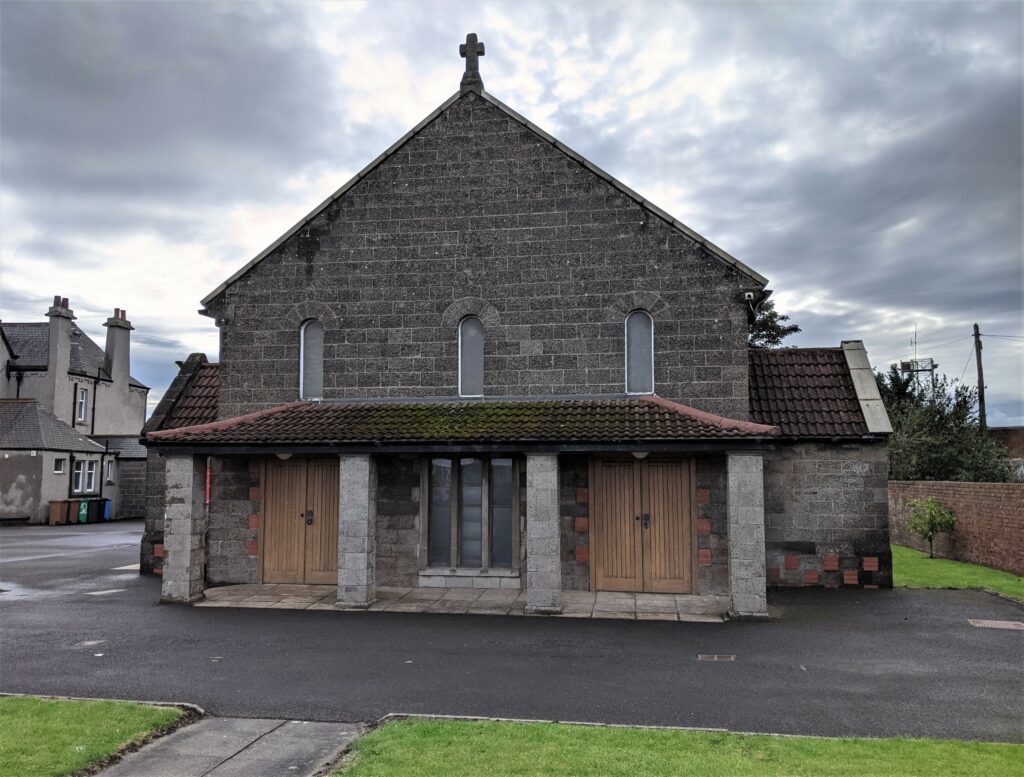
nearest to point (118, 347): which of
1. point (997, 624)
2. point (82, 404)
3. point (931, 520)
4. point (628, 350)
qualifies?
point (82, 404)

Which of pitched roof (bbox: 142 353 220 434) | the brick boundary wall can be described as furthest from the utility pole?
pitched roof (bbox: 142 353 220 434)

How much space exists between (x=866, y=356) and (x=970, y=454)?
12361 millimetres

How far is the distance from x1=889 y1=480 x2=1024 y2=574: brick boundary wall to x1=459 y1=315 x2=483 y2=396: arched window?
1136 cm

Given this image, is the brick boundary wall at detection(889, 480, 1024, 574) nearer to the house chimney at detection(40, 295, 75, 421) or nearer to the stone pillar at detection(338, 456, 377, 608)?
the stone pillar at detection(338, 456, 377, 608)

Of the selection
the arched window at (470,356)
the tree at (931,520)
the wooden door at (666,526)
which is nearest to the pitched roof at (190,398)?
the arched window at (470,356)

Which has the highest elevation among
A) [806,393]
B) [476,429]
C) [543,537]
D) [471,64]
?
[471,64]

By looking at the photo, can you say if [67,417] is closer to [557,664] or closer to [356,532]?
[356,532]

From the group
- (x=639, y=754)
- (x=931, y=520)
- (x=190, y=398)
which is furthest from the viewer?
(x=931, y=520)

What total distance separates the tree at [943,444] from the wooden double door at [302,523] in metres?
18.1

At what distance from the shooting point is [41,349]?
40.1 m

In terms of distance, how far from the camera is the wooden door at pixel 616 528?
14289 mm

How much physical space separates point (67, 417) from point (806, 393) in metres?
37.5

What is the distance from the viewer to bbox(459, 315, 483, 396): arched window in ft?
50.0

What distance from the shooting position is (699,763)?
6020 mm
